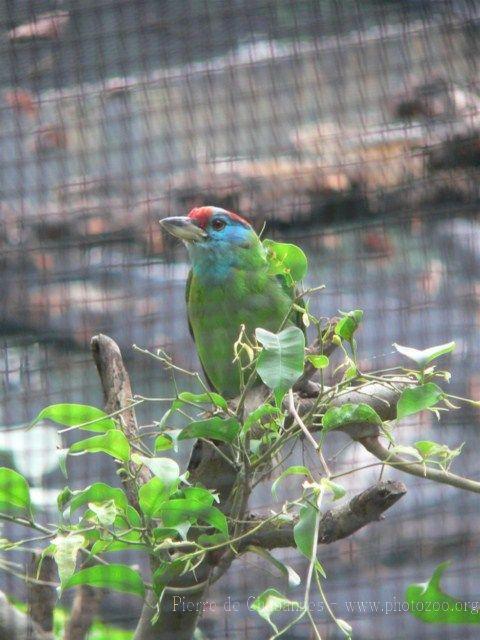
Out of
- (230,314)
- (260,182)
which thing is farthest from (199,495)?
(260,182)

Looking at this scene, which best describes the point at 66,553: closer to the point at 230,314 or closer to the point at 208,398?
the point at 208,398

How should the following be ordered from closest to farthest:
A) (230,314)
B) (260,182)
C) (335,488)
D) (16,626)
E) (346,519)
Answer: (335,488) < (346,519) < (16,626) < (230,314) < (260,182)

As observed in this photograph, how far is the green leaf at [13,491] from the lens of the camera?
44.6 inches

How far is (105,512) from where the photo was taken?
1070 millimetres

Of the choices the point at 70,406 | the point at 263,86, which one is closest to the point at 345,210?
the point at 263,86

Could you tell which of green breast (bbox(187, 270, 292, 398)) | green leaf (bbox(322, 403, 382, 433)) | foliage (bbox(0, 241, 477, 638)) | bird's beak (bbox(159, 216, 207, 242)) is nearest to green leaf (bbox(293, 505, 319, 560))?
foliage (bbox(0, 241, 477, 638))

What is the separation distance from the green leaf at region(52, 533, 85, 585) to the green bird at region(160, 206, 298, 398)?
90cm

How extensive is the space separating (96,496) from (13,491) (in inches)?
4.0

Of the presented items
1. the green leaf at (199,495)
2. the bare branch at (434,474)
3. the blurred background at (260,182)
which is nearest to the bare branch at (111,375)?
the green leaf at (199,495)

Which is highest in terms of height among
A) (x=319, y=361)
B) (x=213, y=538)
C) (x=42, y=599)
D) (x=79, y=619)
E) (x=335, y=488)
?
(x=319, y=361)

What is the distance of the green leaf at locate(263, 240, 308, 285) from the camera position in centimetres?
121

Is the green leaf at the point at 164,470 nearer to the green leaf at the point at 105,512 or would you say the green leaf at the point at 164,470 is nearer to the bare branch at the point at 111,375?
the green leaf at the point at 105,512

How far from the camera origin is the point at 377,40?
2.35m

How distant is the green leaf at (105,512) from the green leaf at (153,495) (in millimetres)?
58
